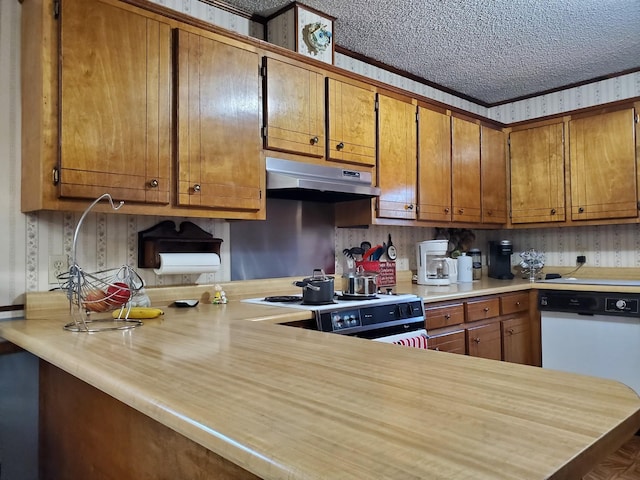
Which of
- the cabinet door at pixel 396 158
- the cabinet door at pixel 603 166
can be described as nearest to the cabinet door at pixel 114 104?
the cabinet door at pixel 396 158

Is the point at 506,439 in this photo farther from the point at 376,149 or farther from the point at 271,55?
the point at 376,149

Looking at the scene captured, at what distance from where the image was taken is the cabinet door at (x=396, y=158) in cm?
292

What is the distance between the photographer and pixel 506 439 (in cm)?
54

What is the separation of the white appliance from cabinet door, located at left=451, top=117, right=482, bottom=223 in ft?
1.03

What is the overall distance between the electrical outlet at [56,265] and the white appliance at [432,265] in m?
2.30

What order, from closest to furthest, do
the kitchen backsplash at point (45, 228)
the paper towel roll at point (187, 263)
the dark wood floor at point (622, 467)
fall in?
the kitchen backsplash at point (45, 228)
the paper towel roll at point (187, 263)
the dark wood floor at point (622, 467)

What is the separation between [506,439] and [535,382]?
28cm

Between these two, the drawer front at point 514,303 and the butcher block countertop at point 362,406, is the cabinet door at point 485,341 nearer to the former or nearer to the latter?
the drawer front at point 514,303

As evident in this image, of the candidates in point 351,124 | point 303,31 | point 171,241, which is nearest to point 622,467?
point 351,124

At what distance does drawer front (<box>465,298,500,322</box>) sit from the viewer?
2857 mm

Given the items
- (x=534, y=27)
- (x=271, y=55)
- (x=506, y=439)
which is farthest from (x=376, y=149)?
(x=506, y=439)

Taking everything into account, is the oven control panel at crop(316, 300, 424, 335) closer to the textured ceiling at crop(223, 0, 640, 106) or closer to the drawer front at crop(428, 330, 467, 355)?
the drawer front at crop(428, 330, 467, 355)

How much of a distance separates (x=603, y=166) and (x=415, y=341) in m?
2.32

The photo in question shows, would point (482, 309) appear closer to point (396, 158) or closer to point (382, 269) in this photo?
point (382, 269)
